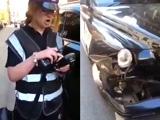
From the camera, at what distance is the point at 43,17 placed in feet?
2.81

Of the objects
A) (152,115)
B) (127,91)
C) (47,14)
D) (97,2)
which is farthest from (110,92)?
(97,2)

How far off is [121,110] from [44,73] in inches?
12.6

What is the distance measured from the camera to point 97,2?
1600mm

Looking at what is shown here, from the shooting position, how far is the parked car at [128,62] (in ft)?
3.12

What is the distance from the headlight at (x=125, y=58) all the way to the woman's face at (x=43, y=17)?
12.7 inches

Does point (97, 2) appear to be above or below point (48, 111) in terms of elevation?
A: above

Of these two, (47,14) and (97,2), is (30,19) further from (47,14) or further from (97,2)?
(97,2)

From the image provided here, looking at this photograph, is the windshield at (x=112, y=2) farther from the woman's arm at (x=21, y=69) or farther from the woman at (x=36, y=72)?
the woman's arm at (x=21, y=69)

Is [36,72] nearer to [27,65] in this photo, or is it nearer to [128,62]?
[27,65]

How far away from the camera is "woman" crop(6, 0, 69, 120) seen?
823 mm

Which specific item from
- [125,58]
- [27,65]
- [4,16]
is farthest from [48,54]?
[4,16]

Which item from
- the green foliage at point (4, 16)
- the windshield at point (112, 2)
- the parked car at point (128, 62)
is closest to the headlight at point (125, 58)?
the parked car at point (128, 62)

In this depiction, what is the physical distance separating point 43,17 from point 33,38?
3.2 inches

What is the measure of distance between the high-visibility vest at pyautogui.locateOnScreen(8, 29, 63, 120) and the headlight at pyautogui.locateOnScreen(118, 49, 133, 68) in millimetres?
261
